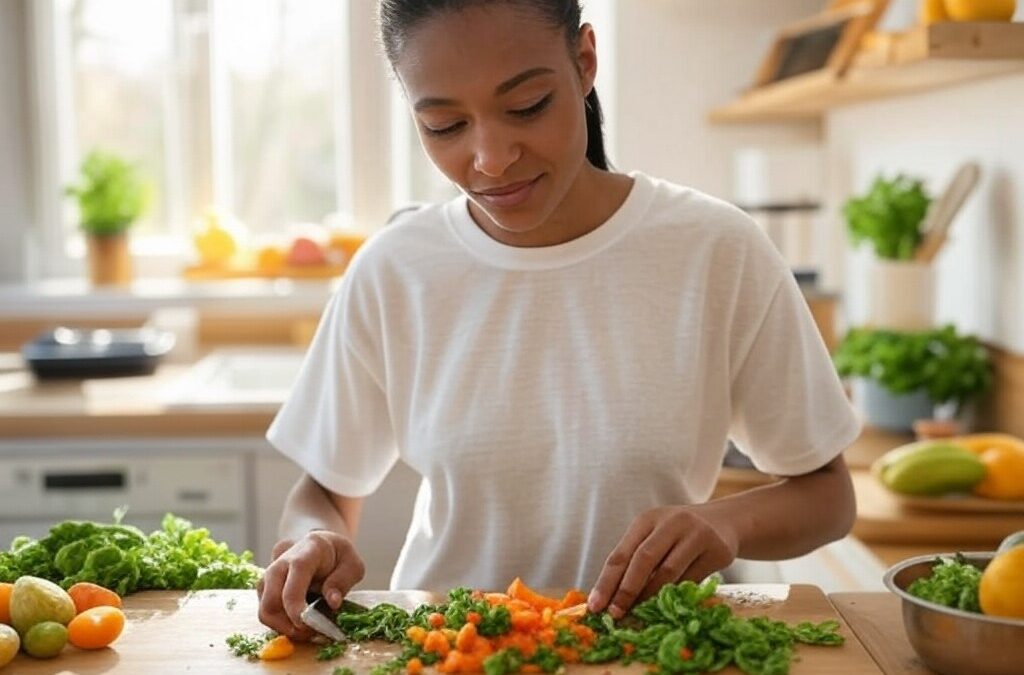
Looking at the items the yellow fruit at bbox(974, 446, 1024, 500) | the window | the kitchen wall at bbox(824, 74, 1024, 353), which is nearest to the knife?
the yellow fruit at bbox(974, 446, 1024, 500)

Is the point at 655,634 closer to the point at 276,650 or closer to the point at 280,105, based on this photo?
the point at 276,650

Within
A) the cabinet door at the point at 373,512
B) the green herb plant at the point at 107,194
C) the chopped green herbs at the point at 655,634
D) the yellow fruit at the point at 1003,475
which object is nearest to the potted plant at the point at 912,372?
the yellow fruit at the point at 1003,475

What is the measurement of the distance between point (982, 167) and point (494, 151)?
1.34 m

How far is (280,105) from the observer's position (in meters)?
3.79

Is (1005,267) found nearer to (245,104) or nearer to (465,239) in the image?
(465,239)

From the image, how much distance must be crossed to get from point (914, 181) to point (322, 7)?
1.88 meters

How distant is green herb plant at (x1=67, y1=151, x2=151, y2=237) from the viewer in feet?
11.6

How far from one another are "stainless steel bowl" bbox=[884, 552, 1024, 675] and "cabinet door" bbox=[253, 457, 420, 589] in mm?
1691

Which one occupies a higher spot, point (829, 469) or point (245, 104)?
point (245, 104)

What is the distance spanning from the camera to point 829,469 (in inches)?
56.6

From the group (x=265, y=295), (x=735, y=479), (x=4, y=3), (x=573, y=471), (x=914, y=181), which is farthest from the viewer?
(x=4, y=3)

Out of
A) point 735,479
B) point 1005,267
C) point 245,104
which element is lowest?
point 735,479

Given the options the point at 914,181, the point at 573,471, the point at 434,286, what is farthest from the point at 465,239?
the point at 914,181

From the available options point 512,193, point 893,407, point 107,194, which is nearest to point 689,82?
point 893,407
